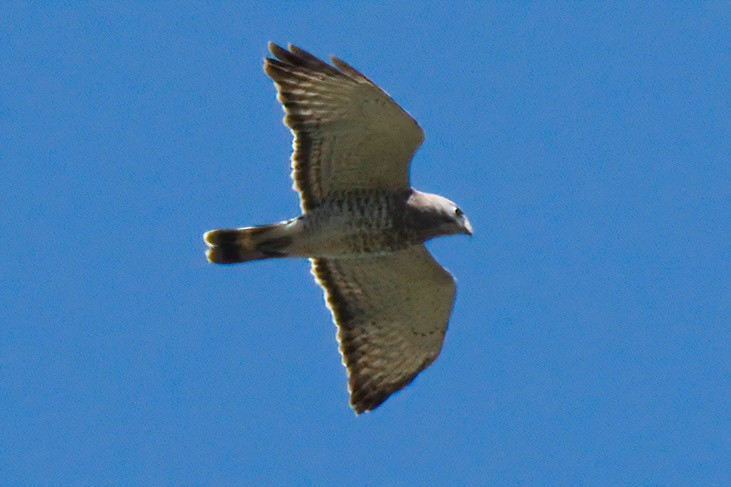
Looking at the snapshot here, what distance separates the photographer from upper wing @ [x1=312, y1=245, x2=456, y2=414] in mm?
14352

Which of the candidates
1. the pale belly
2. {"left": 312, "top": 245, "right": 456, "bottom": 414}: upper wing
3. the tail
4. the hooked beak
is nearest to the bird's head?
the hooked beak

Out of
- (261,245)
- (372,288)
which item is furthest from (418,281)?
(261,245)

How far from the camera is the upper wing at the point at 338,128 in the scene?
13234mm

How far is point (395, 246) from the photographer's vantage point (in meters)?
13.7

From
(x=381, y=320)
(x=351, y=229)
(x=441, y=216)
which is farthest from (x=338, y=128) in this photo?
(x=381, y=320)

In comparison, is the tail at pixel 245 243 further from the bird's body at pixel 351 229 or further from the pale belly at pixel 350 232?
the pale belly at pixel 350 232

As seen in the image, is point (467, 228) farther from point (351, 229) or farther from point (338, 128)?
point (338, 128)

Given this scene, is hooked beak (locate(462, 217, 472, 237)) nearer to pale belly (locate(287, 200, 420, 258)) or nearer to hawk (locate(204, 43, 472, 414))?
hawk (locate(204, 43, 472, 414))

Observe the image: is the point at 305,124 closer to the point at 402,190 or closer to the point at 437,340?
the point at 402,190

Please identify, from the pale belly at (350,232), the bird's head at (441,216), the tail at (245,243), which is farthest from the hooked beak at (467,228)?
the tail at (245,243)

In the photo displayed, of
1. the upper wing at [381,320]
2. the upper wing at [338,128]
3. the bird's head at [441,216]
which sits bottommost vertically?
the upper wing at [381,320]

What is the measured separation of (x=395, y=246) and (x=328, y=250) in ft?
1.99

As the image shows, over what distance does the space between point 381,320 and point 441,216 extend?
1.47 m

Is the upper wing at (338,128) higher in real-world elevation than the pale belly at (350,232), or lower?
higher
